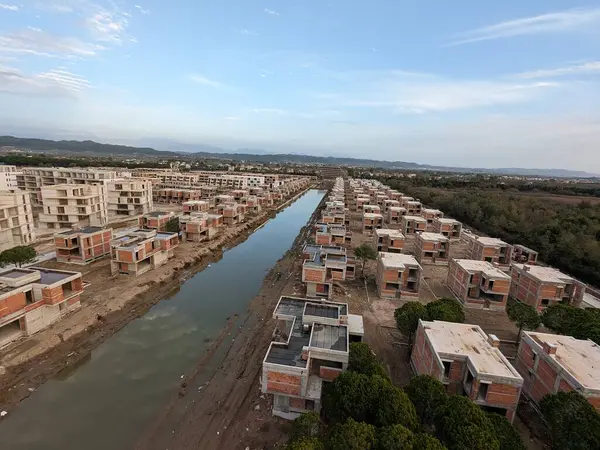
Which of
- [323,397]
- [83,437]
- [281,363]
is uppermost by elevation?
[281,363]

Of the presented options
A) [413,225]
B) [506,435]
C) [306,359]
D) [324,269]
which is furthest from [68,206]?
[506,435]

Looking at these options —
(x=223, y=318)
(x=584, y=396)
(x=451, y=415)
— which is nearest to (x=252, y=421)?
(x=451, y=415)

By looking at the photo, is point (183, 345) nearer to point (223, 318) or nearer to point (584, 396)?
point (223, 318)

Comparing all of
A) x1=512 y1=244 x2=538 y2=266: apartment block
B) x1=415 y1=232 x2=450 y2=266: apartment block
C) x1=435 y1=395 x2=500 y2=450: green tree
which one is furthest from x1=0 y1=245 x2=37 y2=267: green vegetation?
x1=512 y1=244 x2=538 y2=266: apartment block

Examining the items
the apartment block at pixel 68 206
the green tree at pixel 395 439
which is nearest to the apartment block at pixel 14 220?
the apartment block at pixel 68 206

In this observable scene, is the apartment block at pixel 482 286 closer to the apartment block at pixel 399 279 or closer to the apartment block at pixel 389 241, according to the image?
the apartment block at pixel 399 279

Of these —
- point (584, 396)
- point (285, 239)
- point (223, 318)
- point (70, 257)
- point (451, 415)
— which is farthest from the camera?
point (285, 239)

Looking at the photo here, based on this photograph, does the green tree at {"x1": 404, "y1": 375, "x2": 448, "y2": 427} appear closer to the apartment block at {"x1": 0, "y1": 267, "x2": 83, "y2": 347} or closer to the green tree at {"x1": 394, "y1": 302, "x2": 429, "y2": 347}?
the green tree at {"x1": 394, "y1": 302, "x2": 429, "y2": 347}
